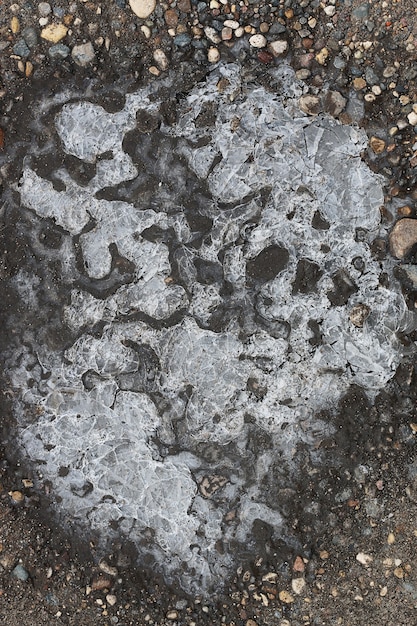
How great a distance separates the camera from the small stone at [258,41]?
2646mm

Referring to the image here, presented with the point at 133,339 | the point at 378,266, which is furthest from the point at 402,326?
the point at 133,339

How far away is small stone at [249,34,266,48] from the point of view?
265 centimetres

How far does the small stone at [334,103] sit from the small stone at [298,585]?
2.30 metres

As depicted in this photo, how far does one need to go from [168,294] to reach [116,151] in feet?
2.59

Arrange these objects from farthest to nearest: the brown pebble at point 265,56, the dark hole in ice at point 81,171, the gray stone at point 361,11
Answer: the dark hole in ice at point 81,171 < the brown pebble at point 265,56 < the gray stone at point 361,11

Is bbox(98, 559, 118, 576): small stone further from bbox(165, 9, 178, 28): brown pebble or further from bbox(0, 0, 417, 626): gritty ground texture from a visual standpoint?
bbox(165, 9, 178, 28): brown pebble

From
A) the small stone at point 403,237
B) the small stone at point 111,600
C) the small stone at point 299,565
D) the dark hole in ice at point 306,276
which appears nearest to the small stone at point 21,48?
the dark hole in ice at point 306,276

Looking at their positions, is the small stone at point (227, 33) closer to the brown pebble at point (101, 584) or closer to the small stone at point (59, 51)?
the small stone at point (59, 51)

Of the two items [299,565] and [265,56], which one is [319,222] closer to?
[265,56]

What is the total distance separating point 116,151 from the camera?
2.75 m

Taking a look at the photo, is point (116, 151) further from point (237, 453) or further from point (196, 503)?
point (196, 503)

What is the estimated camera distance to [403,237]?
2586 mm

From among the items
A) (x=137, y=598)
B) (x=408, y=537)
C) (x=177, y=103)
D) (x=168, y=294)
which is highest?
(x=177, y=103)

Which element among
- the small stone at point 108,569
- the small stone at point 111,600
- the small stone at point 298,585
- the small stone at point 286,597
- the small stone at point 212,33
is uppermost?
the small stone at point 212,33
